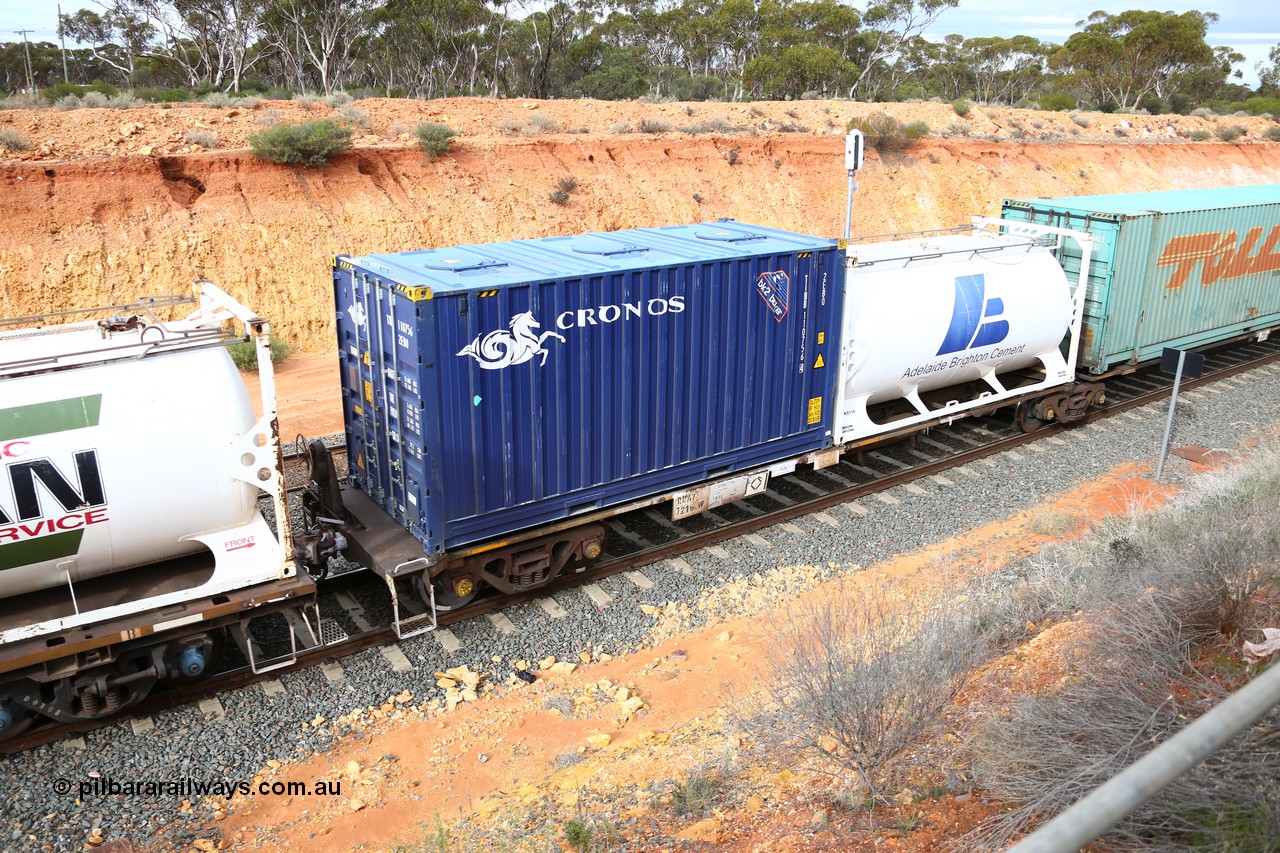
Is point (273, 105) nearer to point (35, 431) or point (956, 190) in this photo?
point (35, 431)

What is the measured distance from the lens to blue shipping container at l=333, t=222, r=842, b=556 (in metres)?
8.51

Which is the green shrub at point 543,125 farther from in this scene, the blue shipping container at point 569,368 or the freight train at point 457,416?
the blue shipping container at point 569,368

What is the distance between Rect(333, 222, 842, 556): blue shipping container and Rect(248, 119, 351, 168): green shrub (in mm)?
13469

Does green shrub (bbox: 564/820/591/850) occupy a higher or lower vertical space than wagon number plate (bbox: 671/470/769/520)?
lower

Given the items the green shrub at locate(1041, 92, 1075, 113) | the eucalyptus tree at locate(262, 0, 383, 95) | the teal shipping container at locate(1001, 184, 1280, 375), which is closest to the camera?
the teal shipping container at locate(1001, 184, 1280, 375)

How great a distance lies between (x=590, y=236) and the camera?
1138 centimetres

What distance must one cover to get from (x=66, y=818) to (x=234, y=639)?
7.89 ft

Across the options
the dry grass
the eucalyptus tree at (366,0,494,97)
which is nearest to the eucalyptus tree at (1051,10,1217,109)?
the eucalyptus tree at (366,0,494,97)

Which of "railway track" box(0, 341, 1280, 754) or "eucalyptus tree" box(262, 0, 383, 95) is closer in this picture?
"railway track" box(0, 341, 1280, 754)

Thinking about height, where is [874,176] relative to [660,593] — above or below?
above

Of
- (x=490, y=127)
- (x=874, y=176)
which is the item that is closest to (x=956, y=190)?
(x=874, y=176)

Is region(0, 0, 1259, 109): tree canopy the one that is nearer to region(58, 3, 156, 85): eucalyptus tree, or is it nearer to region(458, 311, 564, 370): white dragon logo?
region(58, 3, 156, 85): eucalyptus tree

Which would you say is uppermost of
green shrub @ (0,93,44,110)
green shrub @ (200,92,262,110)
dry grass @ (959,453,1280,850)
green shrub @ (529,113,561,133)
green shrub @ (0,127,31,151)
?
green shrub @ (200,92,262,110)

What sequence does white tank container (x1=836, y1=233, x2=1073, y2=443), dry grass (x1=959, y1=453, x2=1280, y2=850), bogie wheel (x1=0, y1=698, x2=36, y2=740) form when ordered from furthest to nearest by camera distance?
white tank container (x1=836, y1=233, x2=1073, y2=443)
bogie wheel (x1=0, y1=698, x2=36, y2=740)
dry grass (x1=959, y1=453, x2=1280, y2=850)
